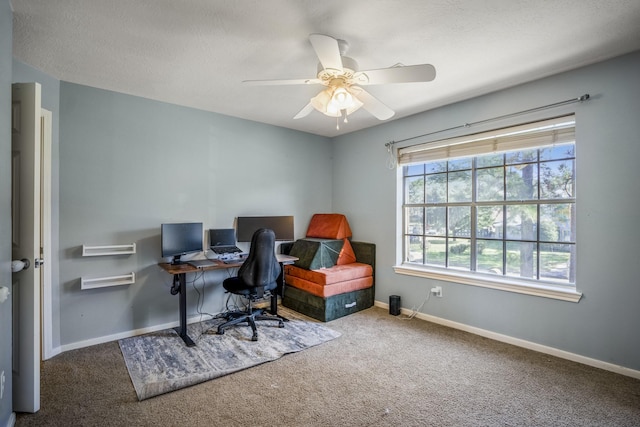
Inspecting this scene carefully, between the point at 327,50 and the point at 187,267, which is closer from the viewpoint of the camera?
the point at 327,50

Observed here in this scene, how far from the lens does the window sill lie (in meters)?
2.62

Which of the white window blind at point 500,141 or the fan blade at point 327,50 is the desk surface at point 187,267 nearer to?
the fan blade at point 327,50

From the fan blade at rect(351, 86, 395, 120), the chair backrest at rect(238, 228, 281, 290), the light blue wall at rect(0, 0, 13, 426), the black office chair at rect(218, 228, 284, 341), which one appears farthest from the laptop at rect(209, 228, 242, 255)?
the fan blade at rect(351, 86, 395, 120)

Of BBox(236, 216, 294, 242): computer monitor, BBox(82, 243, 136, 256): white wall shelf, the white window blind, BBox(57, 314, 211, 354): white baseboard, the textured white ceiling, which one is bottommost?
BBox(57, 314, 211, 354): white baseboard

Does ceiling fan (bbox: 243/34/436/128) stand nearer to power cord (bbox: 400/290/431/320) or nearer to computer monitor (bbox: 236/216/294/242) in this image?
computer monitor (bbox: 236/216/294/242)

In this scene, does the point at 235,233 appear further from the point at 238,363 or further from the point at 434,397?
the point at 434,397

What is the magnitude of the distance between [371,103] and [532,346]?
2.62 meters

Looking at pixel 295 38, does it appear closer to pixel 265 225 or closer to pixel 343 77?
pixel 343 77

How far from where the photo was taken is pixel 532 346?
2787 mm

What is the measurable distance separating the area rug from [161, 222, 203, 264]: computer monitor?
0.81 meters

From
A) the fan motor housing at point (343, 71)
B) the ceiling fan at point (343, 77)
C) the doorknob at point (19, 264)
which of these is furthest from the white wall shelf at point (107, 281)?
the fan motor housing at point (343, 71)

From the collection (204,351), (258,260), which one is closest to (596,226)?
(258,260)

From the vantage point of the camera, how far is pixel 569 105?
102 inches

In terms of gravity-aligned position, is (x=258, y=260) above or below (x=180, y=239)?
below
